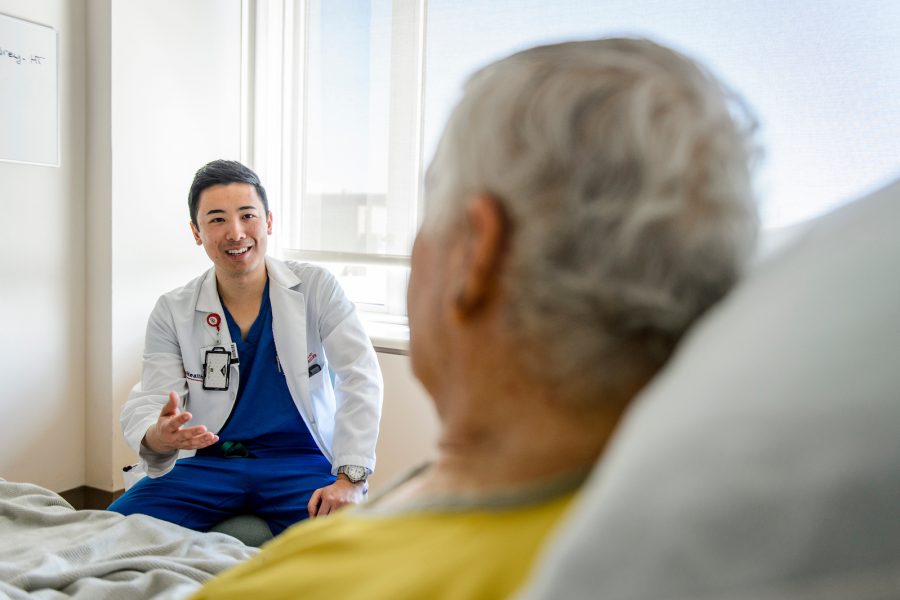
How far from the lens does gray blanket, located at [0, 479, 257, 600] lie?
3.57 ft

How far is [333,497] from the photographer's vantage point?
187 cm

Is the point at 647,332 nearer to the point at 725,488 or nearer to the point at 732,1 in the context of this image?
the point at 725,488

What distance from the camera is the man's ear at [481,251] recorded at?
549mm

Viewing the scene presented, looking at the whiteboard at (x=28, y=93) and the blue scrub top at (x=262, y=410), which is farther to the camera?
the whiteboard at (x=28, y=93)

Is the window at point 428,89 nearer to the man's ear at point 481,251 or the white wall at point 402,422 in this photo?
the white wall at point 402,422

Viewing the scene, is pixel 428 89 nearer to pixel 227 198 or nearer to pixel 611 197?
pixel 227 198

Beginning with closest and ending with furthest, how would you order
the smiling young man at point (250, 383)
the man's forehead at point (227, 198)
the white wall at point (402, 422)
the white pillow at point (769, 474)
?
the white pillow at point (769, 474), the smiling young man at point (250, 383), the man's forehead at point (227, 198), the white wall at point (402, 422)

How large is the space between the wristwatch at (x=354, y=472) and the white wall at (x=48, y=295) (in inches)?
63.5

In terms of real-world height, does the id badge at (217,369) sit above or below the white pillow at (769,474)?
below

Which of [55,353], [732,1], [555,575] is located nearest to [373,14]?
[732,1]

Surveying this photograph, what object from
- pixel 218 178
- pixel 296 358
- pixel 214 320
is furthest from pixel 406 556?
pixel 218 178

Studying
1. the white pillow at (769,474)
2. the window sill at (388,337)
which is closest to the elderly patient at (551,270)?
the white pillow at (769,474)

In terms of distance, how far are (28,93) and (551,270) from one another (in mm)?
2829

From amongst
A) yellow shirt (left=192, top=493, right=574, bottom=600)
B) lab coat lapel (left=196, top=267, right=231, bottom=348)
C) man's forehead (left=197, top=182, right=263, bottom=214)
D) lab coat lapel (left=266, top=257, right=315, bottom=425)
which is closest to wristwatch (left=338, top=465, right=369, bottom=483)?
lab coat lapel (left=266, top=257, right=315, bottom=425)
